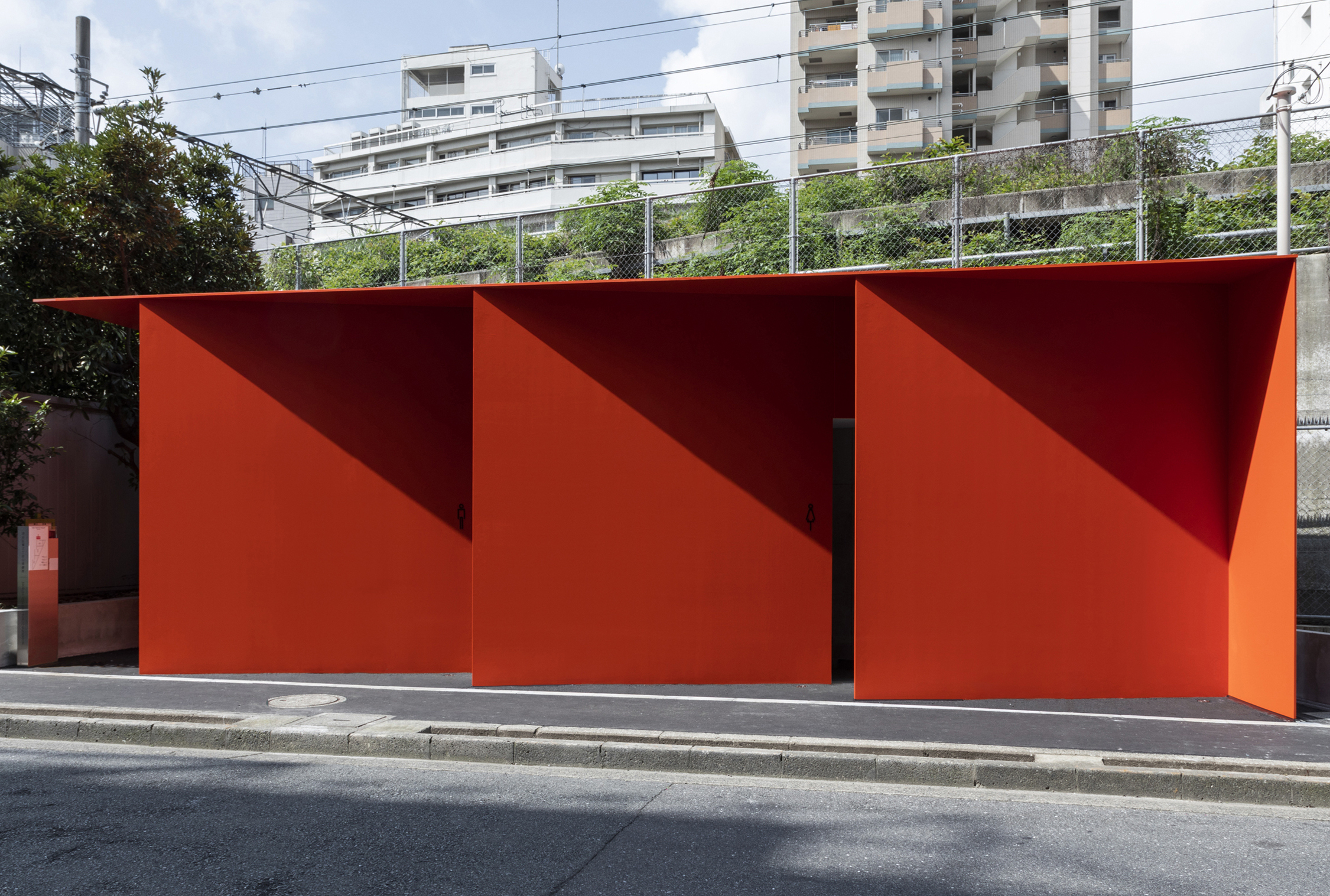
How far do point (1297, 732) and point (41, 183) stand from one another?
13.8m

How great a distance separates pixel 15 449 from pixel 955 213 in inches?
460

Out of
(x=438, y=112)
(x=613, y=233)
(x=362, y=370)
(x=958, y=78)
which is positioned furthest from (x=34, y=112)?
(x=438, y=112)

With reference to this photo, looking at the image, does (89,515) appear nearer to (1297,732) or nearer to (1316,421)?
(1297,732)

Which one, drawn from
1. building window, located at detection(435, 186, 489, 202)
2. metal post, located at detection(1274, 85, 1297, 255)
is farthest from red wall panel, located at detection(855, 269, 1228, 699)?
building window, located at detection(435, 186, 489, 202)

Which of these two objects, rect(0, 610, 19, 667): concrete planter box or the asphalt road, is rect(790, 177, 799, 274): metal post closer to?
the asphalt road

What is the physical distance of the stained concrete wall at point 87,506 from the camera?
10.9m

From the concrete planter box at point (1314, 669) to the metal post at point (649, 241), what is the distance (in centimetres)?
934

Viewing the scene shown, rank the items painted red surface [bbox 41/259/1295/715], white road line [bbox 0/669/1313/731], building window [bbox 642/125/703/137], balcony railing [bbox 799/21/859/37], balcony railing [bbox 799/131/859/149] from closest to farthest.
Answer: white road line [bbox 0/669/1313/731]
painted red surface [bbox 41/259/1295/715]
balcony railing [bbox 799/131/859/149]
balcony railing [bbox 799/21/859/37]
building window [bbox 642/125/703/137]

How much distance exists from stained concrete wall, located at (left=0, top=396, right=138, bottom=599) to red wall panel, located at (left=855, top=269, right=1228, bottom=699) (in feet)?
29.3

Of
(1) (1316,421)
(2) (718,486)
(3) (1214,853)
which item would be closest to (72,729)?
(2) (718,486)

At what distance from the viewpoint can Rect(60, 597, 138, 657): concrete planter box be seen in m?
9.62

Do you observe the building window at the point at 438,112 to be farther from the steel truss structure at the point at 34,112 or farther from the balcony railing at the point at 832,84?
the steel truss structure at the point at 34,112

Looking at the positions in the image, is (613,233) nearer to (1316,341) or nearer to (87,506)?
(87,506)

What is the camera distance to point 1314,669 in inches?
301
